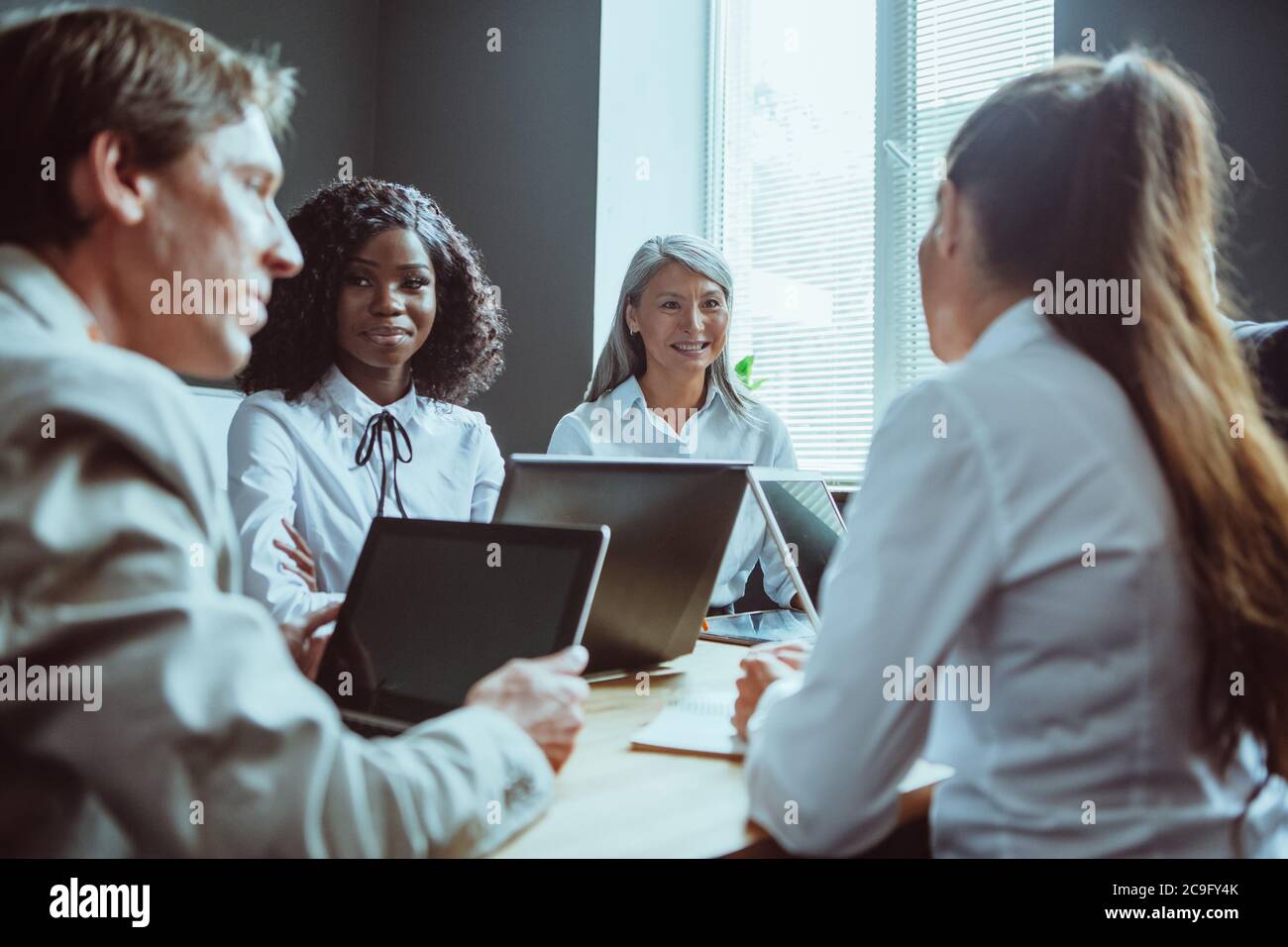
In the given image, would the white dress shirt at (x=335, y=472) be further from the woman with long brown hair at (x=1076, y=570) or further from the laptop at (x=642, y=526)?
the woman with long brown hair at (x=1076, y=570)

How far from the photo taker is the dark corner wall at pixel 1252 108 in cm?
246

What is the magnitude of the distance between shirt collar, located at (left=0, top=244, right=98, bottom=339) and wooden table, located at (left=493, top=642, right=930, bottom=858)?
0.53 meters

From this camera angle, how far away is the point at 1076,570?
814 mm

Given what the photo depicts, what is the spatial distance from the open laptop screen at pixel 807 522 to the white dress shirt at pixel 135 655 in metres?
0.93

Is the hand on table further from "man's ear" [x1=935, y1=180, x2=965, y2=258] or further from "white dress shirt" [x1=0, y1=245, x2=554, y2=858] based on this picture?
"man's ear" [x1=935, y1=180, x2=965, y2=258]

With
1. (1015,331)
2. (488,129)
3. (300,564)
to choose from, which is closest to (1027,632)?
(1015,331)

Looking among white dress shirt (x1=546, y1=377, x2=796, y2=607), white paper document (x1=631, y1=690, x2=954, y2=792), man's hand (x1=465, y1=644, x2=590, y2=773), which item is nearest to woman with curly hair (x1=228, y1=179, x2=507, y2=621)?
white dress shirt (x1=546, y1=377, x2=796, y2=607)

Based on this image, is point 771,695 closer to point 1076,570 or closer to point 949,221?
point 1076,570

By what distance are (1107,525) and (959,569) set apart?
13 cm

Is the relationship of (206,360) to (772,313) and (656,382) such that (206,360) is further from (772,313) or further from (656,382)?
(772,313)

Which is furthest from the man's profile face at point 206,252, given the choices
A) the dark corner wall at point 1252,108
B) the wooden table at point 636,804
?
the dark corner wall at point 1252,108

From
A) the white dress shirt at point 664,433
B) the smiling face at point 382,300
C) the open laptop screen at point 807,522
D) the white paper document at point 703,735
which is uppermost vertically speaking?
the smiling face at point 382,300
